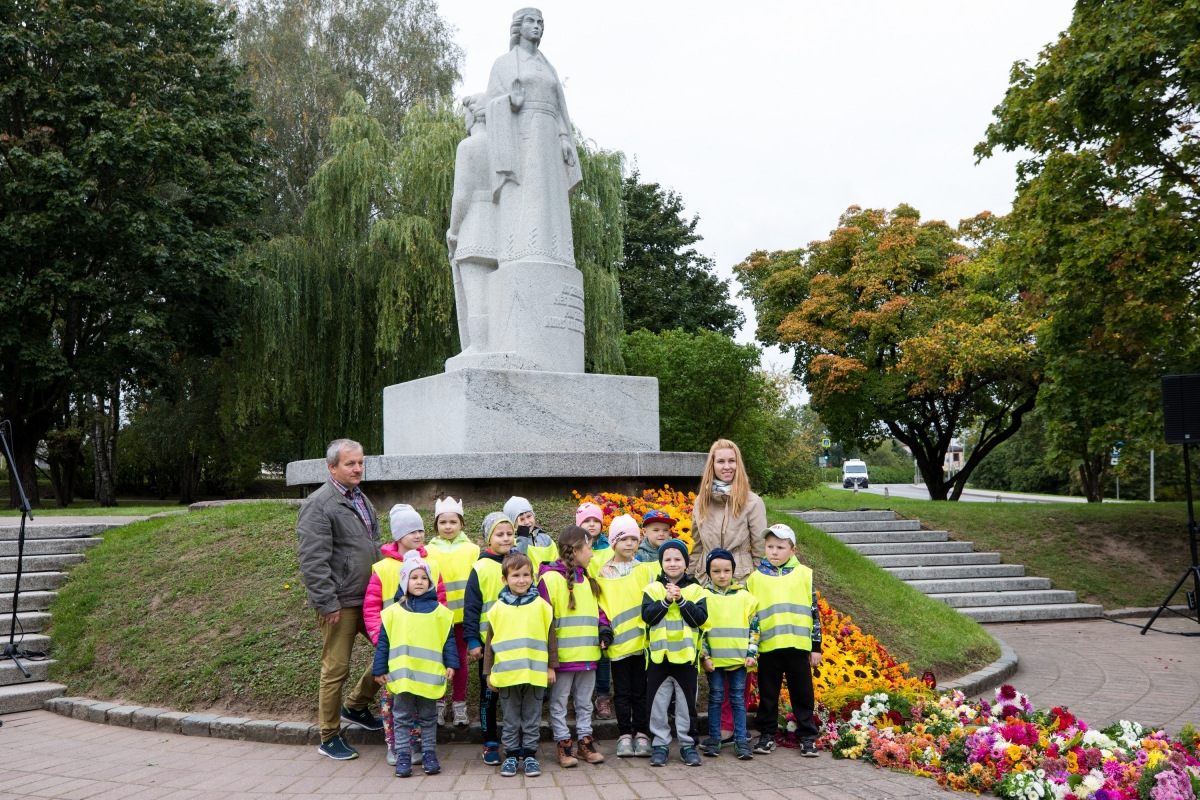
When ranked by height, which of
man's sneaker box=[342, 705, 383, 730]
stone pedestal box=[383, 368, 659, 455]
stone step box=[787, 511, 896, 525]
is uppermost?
stone pedestal box=[383, 368, 659, 455]

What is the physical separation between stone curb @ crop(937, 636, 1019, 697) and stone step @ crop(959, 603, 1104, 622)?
3516mm

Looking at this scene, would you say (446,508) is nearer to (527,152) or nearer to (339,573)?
(339,573)

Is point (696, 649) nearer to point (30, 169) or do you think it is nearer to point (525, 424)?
point (525, 424)

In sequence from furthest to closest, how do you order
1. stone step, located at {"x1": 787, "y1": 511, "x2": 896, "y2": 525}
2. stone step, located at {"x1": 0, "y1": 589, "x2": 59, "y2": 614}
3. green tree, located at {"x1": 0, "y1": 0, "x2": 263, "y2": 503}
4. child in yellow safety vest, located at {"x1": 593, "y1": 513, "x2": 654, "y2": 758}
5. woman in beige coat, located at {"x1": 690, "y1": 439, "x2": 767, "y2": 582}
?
green tree, located at {"x1": 0, "y1": 0, "x2": 263, "y2": 503}
stone step, located at {"x1": 787, "y1": 511, "x2": 896, "y2": 525}
stone step, located at {"x1": 0, "y1": 589, "x2": 59, "y2": 614}
woman in beige coat, located at {"x1": 690, "y1": 439, "x2": 767, "y2": 582}
child in yellow safety vest, located at {"x1": 593, "y1": 513, "x2": 654, "y2": 758}

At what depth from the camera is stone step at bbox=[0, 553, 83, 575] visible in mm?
9021

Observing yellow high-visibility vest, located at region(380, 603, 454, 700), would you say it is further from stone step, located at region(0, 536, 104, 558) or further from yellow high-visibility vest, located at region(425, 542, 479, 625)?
stone step, located at region(0, 536, 104, 558)

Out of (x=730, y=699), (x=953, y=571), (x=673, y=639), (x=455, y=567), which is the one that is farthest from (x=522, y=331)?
(x=953, y=571)

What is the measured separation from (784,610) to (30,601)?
23.4 feet

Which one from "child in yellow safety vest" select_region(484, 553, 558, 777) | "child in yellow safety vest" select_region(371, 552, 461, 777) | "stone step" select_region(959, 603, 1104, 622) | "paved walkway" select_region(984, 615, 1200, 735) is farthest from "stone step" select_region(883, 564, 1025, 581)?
"child in yellow safety vest" select_region(371, 552, 461, 777)

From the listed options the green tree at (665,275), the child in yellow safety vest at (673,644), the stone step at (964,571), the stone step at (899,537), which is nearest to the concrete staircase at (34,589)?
the child in yellow safety vest at (673,644)

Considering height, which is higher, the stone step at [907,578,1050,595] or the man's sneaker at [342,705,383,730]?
the man's sneaker at [342,705,383,730]

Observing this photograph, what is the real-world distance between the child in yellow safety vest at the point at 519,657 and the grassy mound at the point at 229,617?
1532mm

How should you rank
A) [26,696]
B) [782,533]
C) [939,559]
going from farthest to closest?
[939,559] < [26,696] < [782,533]

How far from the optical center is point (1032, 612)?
485 inches
